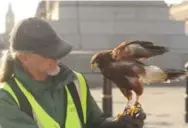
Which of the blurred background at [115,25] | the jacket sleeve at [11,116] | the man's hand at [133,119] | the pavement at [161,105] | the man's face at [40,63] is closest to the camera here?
the jacket sleeve at [11,116]

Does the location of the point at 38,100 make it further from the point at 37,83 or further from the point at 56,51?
the point at 56,51

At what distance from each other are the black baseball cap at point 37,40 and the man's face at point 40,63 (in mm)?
38

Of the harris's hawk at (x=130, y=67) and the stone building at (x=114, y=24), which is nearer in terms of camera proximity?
the harris's hawk at (x=130, y=67)

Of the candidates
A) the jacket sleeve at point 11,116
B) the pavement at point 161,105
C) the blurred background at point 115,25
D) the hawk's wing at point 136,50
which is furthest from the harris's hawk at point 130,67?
the blurred background at point 115,25

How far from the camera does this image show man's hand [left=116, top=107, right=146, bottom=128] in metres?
3.19

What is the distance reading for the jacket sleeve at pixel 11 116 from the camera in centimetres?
284

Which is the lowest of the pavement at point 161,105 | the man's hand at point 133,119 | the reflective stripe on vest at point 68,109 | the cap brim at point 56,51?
the pavement at point 161,105

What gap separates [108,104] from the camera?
9.60m

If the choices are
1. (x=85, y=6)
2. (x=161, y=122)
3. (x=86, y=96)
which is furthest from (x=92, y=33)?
(x=86, y=96)

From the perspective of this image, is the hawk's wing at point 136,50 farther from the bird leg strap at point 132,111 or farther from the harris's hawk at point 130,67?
the bird leg strap at point 132,111

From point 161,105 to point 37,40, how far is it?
9.46 meters

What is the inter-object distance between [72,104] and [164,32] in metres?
18.0

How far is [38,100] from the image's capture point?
2.96 metres

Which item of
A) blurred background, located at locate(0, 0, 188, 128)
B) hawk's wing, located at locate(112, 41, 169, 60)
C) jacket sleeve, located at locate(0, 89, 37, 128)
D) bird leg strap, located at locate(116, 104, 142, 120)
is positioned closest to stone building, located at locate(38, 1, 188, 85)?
blurred background, located at locate(0, 0, 188, 128)
